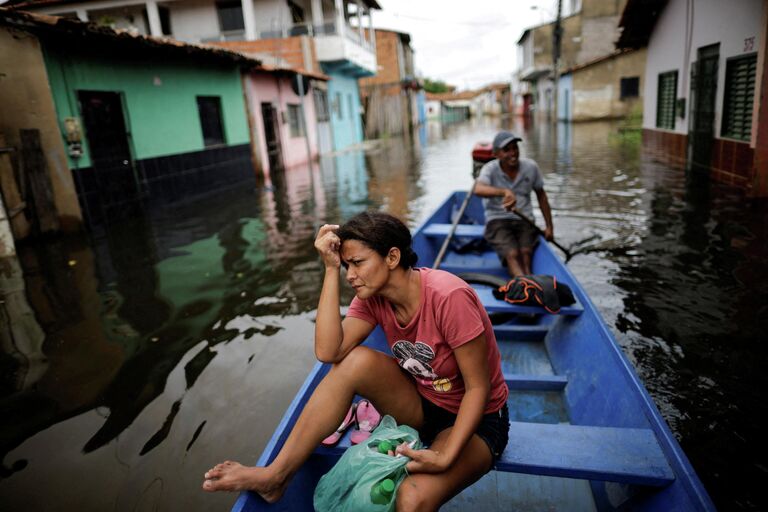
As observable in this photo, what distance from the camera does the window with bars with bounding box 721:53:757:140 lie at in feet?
26.5

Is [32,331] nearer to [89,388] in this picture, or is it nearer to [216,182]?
[89,388]

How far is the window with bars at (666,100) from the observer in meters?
12.2

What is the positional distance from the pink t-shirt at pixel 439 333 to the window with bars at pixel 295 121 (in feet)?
50.8

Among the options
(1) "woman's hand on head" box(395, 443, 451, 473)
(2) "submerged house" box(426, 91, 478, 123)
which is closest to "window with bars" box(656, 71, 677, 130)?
(1) "woman's hand on head" box(395, 443, 451, 473)

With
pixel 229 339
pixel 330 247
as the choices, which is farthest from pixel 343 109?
pixel 330 247

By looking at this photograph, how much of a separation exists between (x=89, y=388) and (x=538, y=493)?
305cm

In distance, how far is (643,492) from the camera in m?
1.88

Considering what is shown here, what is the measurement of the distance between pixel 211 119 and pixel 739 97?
10810mm

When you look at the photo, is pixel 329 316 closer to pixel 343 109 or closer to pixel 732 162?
pixel 732 162

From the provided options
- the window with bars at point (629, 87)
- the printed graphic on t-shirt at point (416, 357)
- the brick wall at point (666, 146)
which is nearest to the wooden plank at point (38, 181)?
the printed graphic on t-shirt at point (416, 357)

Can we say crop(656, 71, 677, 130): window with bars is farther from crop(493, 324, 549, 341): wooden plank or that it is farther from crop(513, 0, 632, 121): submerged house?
crop(493, 324, 549, 341): wooden plank

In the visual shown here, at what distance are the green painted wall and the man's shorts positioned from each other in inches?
271

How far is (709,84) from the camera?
373 inches

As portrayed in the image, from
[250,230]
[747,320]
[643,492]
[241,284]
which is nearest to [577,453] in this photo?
[643,492]
